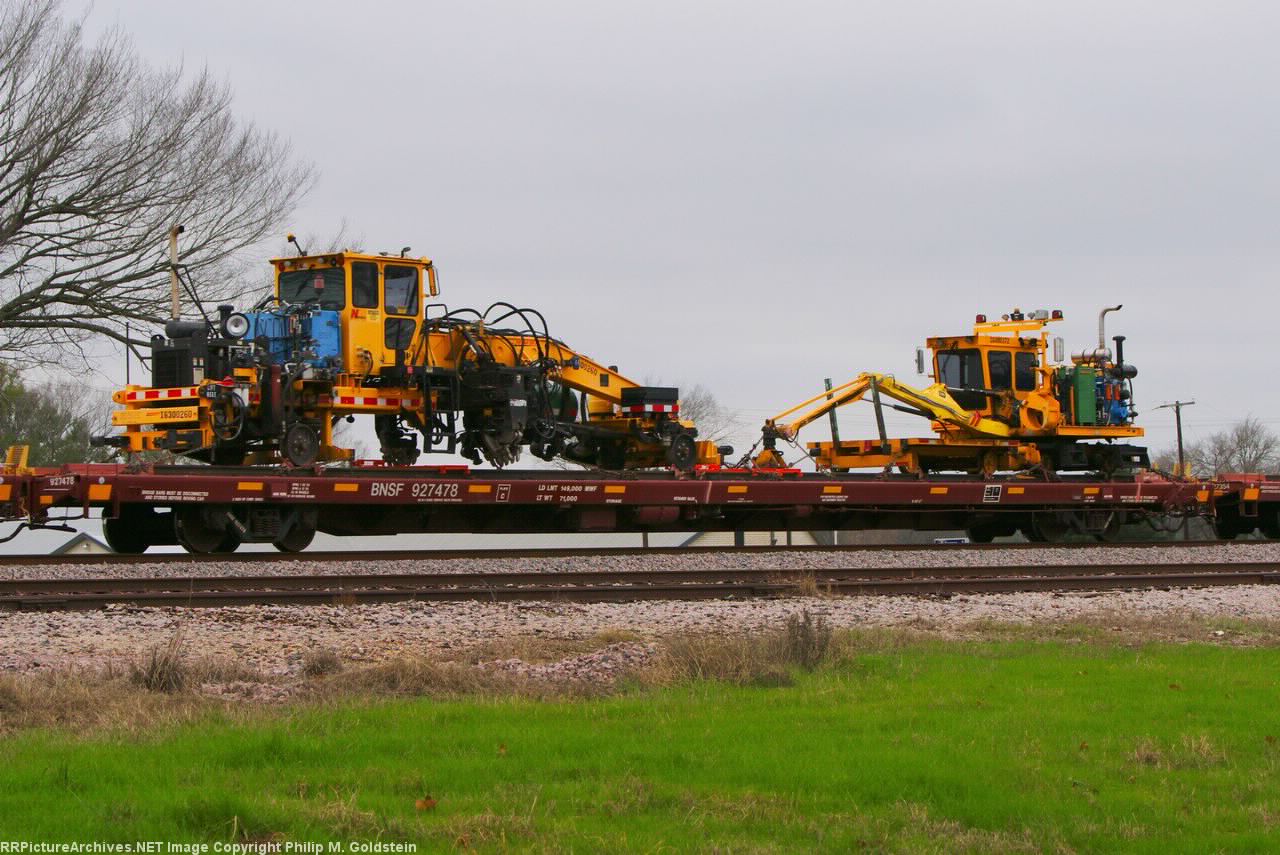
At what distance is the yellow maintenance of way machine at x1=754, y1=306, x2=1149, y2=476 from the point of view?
2669 cm

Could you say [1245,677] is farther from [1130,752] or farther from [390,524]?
[390,524]

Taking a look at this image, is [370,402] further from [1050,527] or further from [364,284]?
[1050,527]

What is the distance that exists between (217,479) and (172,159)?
15.7 meters

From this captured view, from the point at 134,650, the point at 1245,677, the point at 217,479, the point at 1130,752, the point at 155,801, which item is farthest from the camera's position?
the point at 217,479

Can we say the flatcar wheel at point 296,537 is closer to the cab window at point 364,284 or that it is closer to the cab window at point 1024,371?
the cab window at point 364,284

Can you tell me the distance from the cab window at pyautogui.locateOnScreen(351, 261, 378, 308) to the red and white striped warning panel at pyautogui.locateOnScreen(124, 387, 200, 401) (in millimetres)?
2401

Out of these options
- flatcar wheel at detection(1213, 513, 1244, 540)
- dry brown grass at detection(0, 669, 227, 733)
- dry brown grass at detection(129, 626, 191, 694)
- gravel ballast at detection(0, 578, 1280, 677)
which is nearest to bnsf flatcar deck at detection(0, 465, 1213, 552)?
flatcar wheel at detection(1213, 513, 1244, 540)

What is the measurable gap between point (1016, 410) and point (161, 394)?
15.0 m

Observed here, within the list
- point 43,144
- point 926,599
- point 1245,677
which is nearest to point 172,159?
point 43,144

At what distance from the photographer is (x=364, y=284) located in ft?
64.4

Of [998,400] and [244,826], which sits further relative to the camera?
[998,400]

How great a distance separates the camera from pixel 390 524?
774 inches

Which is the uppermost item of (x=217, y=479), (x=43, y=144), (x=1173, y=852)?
(x=43, y=144)

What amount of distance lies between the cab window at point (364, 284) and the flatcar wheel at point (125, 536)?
156 inches
